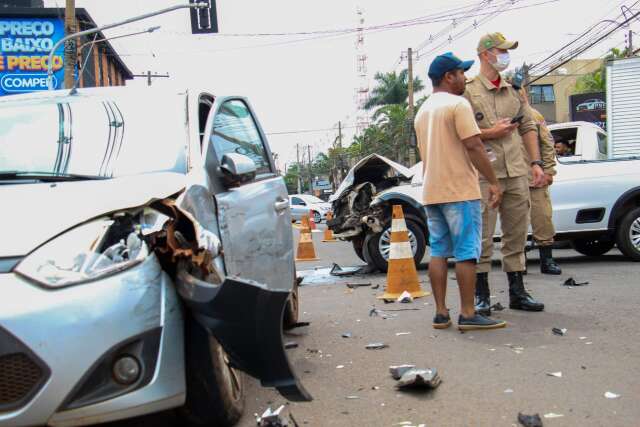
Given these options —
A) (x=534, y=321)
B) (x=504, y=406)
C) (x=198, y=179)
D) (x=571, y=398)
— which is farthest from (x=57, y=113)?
(x=534, y=321)

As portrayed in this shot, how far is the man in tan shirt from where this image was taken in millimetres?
4902

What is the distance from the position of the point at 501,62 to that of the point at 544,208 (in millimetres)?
2592

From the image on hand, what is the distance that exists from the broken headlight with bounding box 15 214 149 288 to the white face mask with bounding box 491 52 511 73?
3.72 meters

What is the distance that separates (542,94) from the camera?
5788cm

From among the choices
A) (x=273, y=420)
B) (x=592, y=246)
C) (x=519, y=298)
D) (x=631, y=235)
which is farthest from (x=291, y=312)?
(x=592, y=246)

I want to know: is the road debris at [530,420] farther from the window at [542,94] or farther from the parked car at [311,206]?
the window at [542,94]

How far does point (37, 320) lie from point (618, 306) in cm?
476

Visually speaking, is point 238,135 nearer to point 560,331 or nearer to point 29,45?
point 560,331

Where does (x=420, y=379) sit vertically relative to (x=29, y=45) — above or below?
below

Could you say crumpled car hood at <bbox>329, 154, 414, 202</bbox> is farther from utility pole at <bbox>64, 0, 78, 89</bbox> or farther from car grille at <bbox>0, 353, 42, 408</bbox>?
utility pole at <bbox>64, 0, 78, 89</bbox>

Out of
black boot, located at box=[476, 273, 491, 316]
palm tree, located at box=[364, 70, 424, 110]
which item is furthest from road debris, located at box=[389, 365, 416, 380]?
palm tree, located at box=[364, 70, 424, 110]

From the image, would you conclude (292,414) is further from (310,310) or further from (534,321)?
(310,310)

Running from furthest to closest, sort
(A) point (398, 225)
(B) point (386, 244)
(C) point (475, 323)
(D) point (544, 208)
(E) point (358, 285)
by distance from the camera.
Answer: (B) point (386, 244), (E) point (358, 285), (D) point (544, 208), (A) point (398, 225), (C) point (475, 323)

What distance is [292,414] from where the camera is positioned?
3.42 meters
